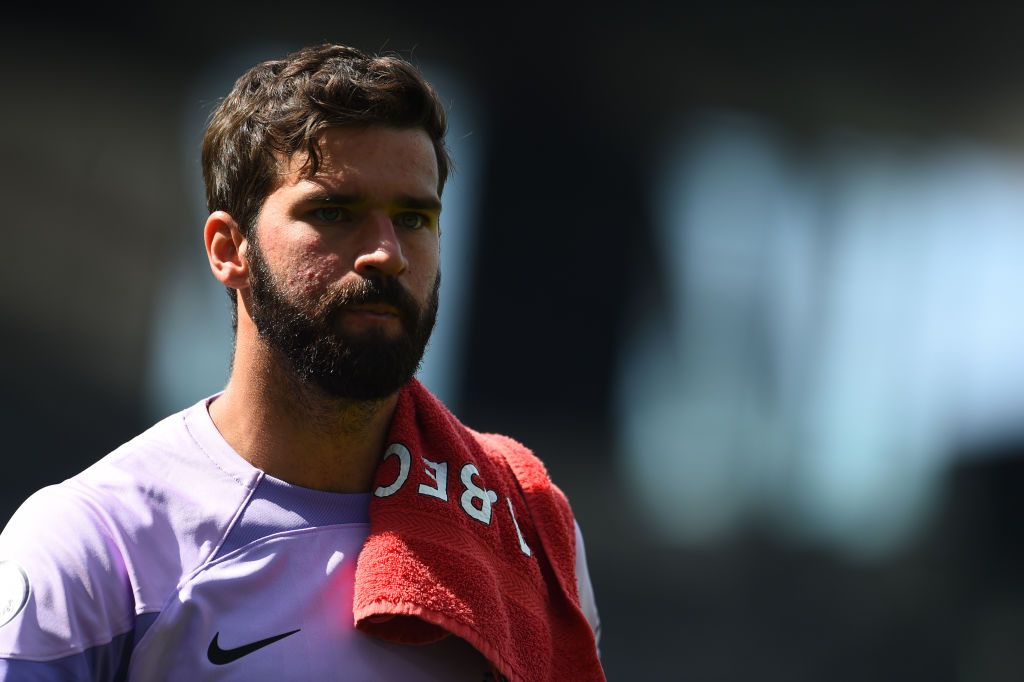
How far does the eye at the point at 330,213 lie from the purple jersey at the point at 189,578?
0.91ft

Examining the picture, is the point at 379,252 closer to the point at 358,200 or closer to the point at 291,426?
the point at 358,200

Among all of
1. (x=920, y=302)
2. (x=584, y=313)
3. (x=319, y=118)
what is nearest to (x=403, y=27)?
(x=584, y=313)

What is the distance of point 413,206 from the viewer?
1.27 m

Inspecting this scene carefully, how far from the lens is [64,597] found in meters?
1.06

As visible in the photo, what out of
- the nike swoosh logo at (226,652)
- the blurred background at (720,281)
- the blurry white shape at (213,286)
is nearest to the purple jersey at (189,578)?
the nike swoosh logo at (226,652)

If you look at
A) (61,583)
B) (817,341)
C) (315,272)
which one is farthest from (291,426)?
(817,341)

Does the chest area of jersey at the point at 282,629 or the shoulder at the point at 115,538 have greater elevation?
the shoulder at the point at 115,538

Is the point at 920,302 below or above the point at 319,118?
below

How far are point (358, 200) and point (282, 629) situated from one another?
0.48m

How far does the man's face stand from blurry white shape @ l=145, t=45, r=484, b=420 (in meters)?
2.09

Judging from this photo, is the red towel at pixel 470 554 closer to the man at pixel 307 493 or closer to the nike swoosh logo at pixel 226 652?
the man at pixel 307 493

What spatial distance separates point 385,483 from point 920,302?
2949 mm

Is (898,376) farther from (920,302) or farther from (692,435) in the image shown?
(692,435)

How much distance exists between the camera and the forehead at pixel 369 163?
4.04ft
